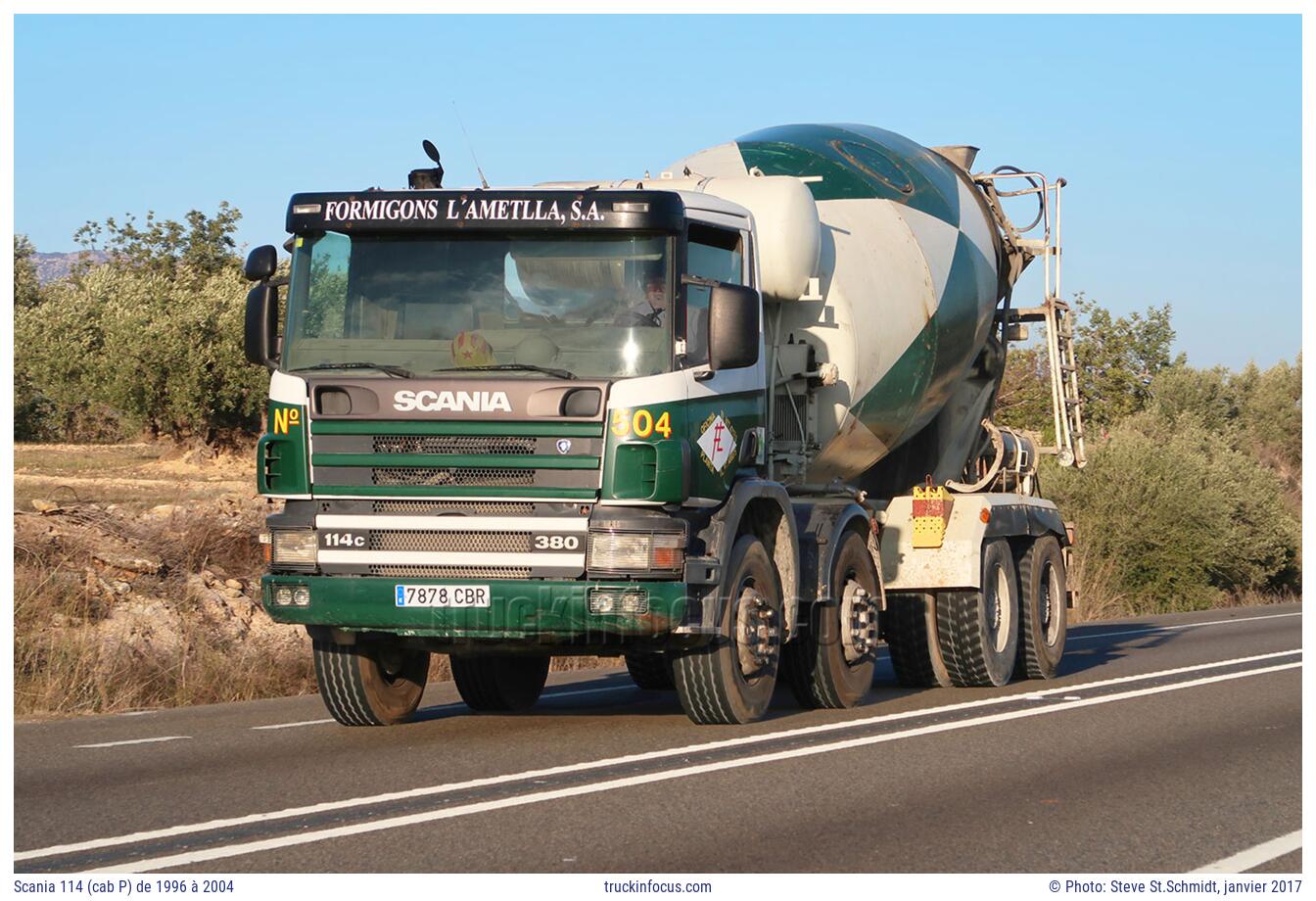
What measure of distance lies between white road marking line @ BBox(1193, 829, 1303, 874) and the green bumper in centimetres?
344

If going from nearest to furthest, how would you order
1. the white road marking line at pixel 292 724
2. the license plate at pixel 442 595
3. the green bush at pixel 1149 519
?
1. the license plate at pixel 442 595
2. the white road marking line at pixel 292 724
3. the green bush at pixel 1149 519

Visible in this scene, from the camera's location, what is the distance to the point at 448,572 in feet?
31.8

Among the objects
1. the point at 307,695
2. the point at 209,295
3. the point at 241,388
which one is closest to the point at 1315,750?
the point at 307,695

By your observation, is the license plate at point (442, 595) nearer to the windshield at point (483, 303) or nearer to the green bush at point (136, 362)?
the windshield at point (483, 303)

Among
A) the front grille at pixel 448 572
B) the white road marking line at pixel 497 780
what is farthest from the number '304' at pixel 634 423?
the white road marking line at pixel 497 780

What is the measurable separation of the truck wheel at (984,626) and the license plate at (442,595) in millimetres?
4995

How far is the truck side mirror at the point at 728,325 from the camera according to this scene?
9805 millimetres

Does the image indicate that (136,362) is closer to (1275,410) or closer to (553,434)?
(553,434)

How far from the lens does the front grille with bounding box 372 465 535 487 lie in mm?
9609

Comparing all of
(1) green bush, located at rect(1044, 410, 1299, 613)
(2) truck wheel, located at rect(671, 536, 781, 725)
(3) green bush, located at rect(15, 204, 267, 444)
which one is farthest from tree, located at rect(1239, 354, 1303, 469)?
(2) truck wheel, located at rect(671, 536, 781, 725)

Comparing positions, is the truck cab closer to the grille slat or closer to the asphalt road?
the grille slat

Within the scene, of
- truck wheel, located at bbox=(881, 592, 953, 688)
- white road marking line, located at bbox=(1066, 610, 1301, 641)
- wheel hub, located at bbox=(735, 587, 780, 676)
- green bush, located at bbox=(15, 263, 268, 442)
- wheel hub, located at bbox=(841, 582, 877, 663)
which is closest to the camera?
wheel hub, located at bbox=(735, 587, 780, 676)
